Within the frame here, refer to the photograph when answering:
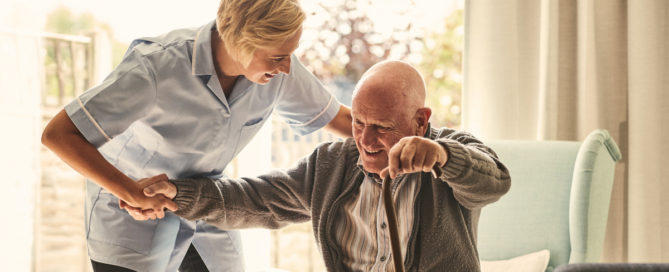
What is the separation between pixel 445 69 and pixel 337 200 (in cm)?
255

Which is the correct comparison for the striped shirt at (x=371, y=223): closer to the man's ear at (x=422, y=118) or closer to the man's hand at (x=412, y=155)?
the man's ear at (x=422, y=118)

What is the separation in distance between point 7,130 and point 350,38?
2.06m

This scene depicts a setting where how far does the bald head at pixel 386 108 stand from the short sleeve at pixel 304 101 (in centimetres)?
31

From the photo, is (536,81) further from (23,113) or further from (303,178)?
(23,113)

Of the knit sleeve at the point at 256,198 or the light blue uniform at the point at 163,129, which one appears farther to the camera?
the knit sleeve at the point at 256,198

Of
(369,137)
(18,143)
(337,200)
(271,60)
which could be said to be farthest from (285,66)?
(18,143)

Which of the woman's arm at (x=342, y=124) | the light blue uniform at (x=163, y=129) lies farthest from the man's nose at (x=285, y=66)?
the woman's arm at (x=342, y=124)

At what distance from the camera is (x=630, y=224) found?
1872 millimetres

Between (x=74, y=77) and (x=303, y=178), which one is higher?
(x=74, y=77)

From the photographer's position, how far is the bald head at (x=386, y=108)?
1156mm

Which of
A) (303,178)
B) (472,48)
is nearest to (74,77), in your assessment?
(303,178)

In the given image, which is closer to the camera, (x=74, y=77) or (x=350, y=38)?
(x=74, y=77)

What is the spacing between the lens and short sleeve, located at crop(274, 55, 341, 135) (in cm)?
146

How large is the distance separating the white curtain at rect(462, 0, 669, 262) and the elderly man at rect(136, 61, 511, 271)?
0.85 meters
